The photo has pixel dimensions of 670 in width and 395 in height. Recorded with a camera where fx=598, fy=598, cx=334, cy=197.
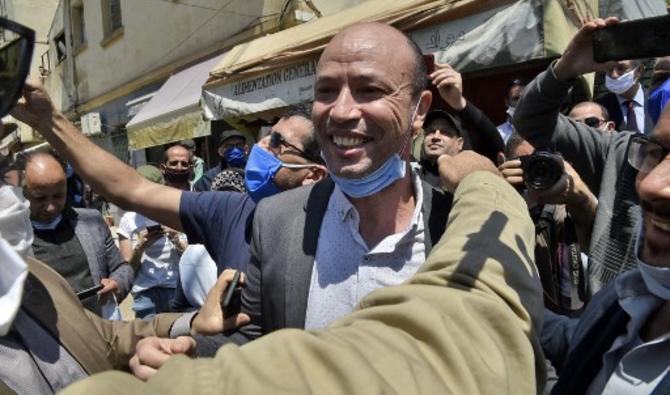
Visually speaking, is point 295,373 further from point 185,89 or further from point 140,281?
point 185,89

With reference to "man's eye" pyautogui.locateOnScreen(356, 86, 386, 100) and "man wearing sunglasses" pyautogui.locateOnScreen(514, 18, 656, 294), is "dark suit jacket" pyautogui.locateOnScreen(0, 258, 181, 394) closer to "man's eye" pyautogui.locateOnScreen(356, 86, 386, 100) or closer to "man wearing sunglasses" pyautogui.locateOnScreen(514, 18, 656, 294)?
"man's eye" pyautogui.locateOnScreen(356, 86, 386, 100)

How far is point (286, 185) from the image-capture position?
8.14 ft

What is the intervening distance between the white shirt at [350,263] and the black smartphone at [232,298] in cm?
19

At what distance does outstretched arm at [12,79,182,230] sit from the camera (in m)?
1.88

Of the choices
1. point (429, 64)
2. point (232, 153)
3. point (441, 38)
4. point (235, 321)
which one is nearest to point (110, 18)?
point (232, 153)

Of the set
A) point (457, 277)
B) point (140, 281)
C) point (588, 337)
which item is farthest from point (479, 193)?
point (140, 281)

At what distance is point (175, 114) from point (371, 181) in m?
7.89

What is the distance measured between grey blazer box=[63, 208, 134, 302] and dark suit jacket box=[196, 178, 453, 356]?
2.00 m

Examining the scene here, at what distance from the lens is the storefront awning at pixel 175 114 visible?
8656 millimetres

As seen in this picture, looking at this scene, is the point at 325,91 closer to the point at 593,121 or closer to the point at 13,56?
the point at 13,56

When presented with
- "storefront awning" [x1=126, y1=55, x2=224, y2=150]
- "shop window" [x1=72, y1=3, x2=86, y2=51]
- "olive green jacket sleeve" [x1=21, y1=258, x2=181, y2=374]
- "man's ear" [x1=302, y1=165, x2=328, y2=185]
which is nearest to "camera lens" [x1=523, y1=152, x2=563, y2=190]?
"man's ear" [x1=302, y1=165, x2=328, y2=185]

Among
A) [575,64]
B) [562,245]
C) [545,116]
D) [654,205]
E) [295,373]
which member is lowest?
[562,245]

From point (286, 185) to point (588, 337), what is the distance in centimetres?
141

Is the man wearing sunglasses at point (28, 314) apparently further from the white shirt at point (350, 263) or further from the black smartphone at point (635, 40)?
the black smartphone at point (635, 40)
